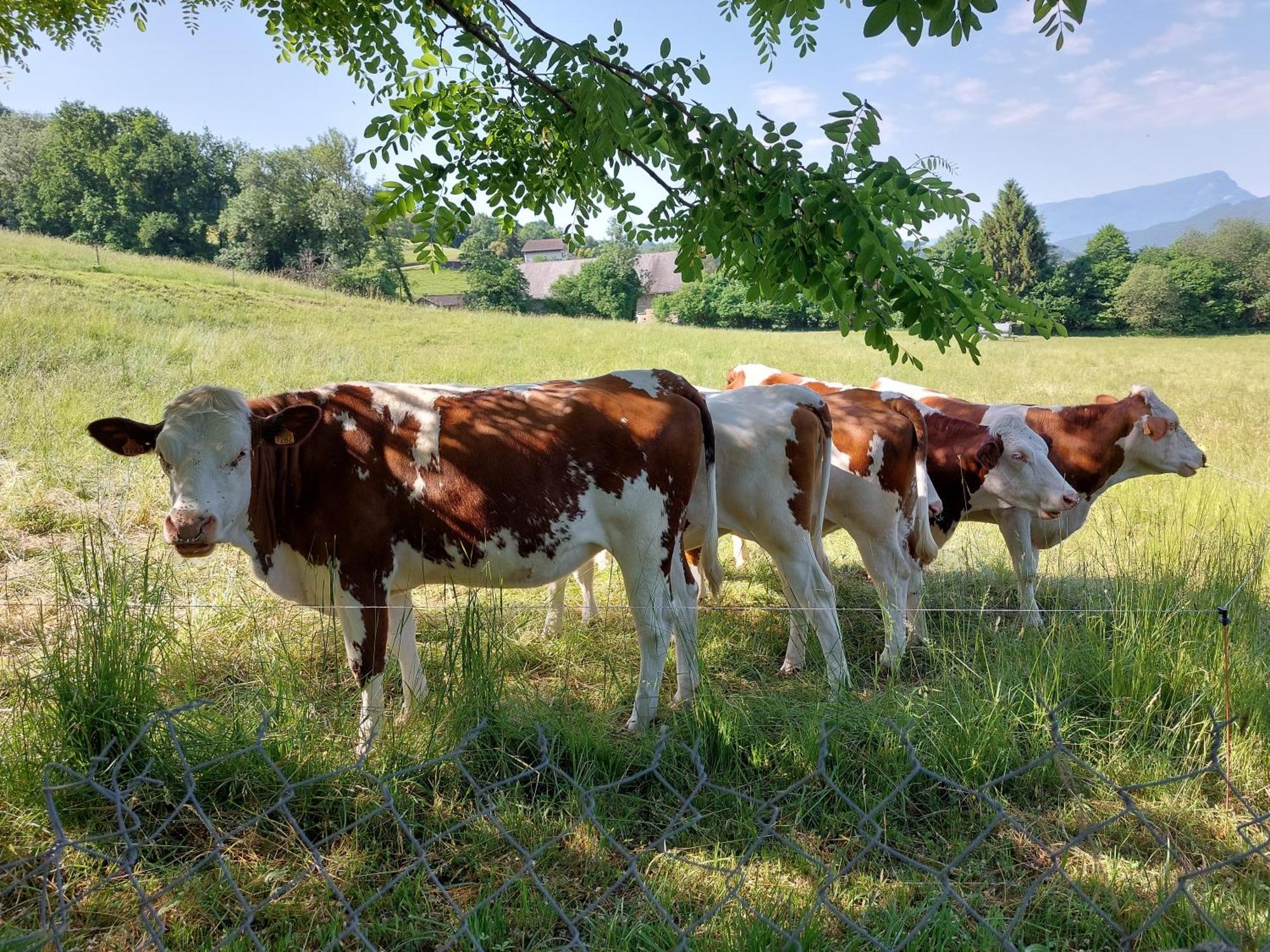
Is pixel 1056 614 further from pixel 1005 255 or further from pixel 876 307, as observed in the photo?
pixel 1005 255

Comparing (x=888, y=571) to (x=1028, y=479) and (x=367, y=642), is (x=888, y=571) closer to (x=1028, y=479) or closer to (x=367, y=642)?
(x=1028, y=479)

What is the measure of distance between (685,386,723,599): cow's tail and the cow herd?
0.01 metres

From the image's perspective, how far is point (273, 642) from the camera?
512 centimetres

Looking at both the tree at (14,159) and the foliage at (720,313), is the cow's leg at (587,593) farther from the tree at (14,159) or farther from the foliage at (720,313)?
the tree at (14,159)

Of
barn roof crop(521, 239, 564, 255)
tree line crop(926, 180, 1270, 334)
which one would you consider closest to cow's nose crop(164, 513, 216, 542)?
tree line crop(926, 180, 1270, 334)

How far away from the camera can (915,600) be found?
651cm

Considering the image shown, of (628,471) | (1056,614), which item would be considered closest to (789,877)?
(628,471)

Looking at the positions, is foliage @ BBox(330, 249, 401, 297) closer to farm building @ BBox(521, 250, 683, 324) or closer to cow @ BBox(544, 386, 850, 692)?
farm building @ BBox(521, 250, 683, 324)

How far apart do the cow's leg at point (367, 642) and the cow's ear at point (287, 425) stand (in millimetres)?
947

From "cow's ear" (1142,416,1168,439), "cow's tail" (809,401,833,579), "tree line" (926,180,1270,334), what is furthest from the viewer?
"tree line" (926,180,1270,334)

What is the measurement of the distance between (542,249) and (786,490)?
449 feet

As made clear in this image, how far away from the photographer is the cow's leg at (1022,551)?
6.58 m

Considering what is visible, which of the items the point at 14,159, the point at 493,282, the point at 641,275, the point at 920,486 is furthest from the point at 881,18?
the point at 641,275

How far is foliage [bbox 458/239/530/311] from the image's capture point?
5678 cm
